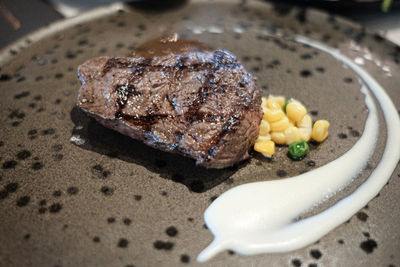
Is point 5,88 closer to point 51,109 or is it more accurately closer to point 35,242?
point 51,109

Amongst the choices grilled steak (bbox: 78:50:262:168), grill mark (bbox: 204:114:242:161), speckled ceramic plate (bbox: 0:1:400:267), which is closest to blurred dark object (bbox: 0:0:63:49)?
speckled ceramic plate (bbox: 0:1:400:267)

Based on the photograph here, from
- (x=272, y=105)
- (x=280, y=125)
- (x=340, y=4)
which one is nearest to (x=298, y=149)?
(x=280, y=125)

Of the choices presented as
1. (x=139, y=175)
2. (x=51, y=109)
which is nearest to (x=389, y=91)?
(x=139, y=175)

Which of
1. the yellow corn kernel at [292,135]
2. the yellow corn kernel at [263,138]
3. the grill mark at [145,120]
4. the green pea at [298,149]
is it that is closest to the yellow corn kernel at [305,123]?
the yellow corn kernel at [292,135]

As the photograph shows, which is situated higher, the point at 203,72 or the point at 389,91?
the point at 203,72

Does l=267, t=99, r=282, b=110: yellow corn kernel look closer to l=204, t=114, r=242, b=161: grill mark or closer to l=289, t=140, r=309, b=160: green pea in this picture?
l=289, t=140, r=309, b=160: green pea

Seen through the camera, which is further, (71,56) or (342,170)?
(71,56)

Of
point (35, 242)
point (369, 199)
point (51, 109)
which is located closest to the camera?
point (35, 242)
